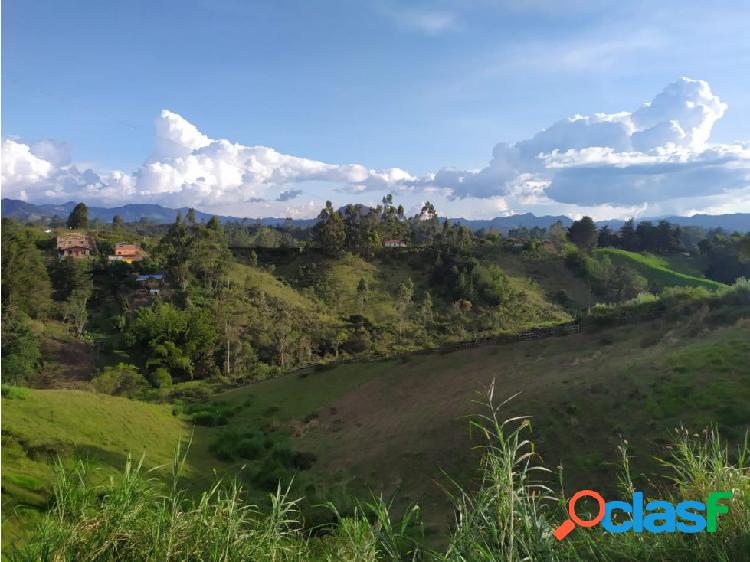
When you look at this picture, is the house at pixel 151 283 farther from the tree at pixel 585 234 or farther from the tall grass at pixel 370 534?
the tree at pixel 585 234

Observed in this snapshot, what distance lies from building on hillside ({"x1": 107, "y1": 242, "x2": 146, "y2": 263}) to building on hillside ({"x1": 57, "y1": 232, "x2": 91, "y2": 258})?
2954 millimetres

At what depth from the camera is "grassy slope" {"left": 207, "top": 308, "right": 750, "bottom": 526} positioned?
1144 centimetres

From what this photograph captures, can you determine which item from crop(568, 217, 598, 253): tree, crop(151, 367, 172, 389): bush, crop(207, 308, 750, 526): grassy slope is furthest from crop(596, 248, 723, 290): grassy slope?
crop(151, 367, 172, 389): bush

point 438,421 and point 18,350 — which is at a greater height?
point 438,421

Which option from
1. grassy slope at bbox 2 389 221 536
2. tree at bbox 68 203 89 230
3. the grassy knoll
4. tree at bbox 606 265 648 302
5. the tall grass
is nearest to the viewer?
the tall grass

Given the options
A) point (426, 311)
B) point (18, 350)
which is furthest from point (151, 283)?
point (426, 311)

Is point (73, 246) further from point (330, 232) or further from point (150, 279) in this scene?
point (330, 232)

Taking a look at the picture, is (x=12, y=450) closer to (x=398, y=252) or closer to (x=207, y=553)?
(x=207, y=553)

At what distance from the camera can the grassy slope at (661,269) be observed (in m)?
55.8

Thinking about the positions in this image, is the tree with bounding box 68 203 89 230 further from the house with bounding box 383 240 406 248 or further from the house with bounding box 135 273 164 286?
the house with bounding box 383 240 406 248

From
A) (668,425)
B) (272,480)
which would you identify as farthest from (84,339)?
(668,425)

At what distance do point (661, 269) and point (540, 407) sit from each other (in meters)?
57.1

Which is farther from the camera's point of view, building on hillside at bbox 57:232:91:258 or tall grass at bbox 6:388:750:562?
building on hillside at bbox 57:232:91:258

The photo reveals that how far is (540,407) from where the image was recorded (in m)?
13.7
